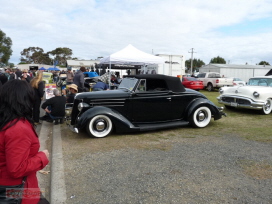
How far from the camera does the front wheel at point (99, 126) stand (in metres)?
5.54

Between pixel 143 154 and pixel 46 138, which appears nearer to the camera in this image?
pixel 143 154

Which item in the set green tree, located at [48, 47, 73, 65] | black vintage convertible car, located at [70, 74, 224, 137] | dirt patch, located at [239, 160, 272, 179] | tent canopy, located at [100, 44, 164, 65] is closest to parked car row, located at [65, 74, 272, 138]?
black vintage convertible car, located at [70, 74, 224, 137]

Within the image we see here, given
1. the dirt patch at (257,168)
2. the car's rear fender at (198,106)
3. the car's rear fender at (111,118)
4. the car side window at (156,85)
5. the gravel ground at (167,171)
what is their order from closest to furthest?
the gravel ground at (167,171)
the dirt patch at (257,168)
the car's rear fender at (111,118)
the car side window at (156,85)
the car's rear fender at (198,106)

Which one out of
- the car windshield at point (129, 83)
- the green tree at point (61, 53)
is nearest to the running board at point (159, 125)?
the car windshield at point (129, 83)

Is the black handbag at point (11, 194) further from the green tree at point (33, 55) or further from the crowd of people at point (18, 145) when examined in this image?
the green tree at point (33, 55)

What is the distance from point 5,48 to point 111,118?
75.5 meters

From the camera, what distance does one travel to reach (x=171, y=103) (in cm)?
642

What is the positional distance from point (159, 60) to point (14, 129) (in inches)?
511

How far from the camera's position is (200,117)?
6.75 m

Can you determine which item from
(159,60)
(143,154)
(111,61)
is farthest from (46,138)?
(159,60)

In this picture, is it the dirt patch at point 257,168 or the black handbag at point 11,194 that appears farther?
the dirt patch at point 257,168

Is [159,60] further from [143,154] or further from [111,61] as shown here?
[143,154]

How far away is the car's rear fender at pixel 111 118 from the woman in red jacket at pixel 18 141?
3.71 metres

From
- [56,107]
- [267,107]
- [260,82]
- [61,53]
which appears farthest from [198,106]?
[61,53]
